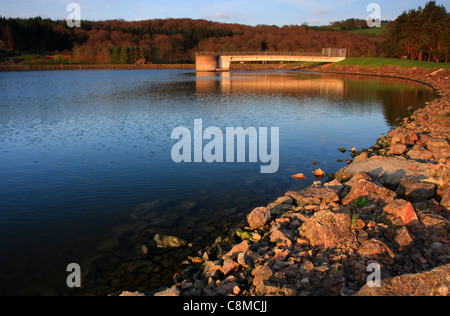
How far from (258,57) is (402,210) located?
126 m

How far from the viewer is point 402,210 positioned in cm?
991

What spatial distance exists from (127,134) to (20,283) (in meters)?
17.4

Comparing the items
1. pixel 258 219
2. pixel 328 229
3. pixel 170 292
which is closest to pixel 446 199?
pixel 328 229

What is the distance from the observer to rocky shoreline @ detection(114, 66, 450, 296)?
7.37 meters

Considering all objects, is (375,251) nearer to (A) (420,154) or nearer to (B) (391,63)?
(A) (420,154)

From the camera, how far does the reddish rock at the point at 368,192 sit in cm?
1144

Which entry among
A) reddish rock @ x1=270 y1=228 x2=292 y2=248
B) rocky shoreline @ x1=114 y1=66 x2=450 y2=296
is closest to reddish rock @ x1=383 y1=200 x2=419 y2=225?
rocky shoreline @ x1=114 y1=66 x2=450 y2=296

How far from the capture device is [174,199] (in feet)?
46.8

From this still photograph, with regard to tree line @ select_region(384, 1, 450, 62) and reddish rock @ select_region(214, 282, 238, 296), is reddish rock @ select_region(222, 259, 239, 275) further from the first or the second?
tree line @ select_region(384, 1, 450, 62)

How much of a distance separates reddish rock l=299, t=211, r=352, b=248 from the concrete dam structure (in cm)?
12602

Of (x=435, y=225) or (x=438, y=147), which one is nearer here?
(x=435, y=225)

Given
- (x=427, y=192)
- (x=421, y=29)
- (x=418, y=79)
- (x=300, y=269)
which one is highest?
(x=421, y=29)

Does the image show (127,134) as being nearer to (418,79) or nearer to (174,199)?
(174,199)
